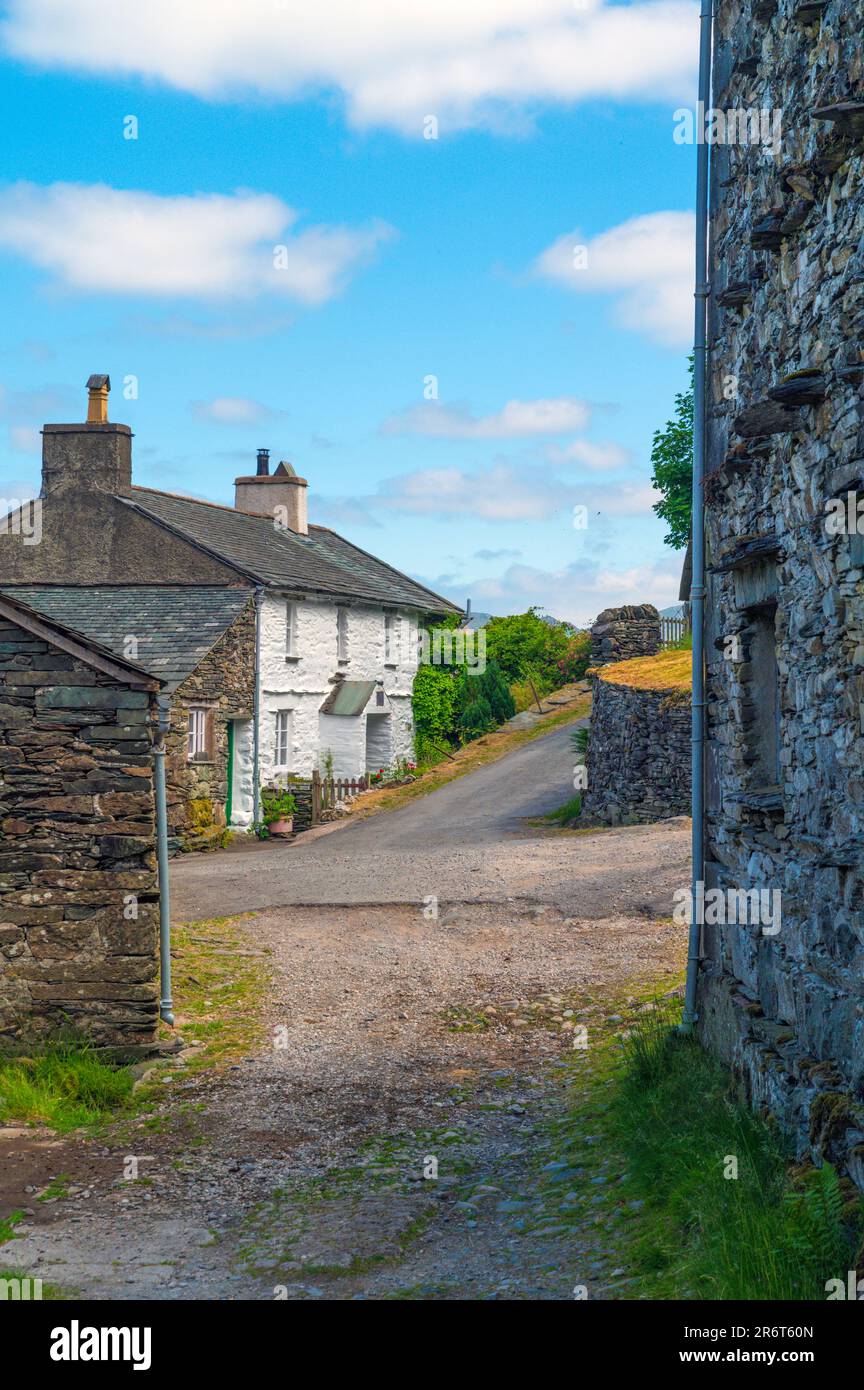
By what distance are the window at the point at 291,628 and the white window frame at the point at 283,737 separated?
4.64ft

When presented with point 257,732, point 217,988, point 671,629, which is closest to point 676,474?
point 671,629

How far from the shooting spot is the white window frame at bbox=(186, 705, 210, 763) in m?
24.7

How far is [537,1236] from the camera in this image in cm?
659

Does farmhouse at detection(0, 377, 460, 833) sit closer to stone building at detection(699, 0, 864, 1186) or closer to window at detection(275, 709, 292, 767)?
window at detection(275, 709, 292, 767)

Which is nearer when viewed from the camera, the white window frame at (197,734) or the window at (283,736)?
the white window frame at (197,734)

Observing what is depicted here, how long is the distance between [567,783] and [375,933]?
1370 cm

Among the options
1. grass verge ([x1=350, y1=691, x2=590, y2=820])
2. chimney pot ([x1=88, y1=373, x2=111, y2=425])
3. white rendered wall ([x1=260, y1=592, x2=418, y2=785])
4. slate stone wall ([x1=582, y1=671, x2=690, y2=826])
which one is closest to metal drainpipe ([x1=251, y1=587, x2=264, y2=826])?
white rendered wall ([x1=260, y1=592, x2=418, y2=785])

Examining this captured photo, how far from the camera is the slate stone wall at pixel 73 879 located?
9992 mm

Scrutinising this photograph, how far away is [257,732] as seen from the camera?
1056 inches

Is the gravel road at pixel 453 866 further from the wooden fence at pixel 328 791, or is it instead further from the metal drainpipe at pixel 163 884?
A: the metal drainpipe at pixel 163 884

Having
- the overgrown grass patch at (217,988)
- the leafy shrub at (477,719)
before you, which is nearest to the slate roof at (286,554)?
the leafy shrub at (477,719)

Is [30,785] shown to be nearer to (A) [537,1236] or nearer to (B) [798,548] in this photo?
(A) [537,1236]

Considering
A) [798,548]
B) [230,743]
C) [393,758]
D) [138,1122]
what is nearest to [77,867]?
[138,1122]

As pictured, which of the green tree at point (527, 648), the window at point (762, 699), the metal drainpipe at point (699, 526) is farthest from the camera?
the green tree at point (527, 648)
